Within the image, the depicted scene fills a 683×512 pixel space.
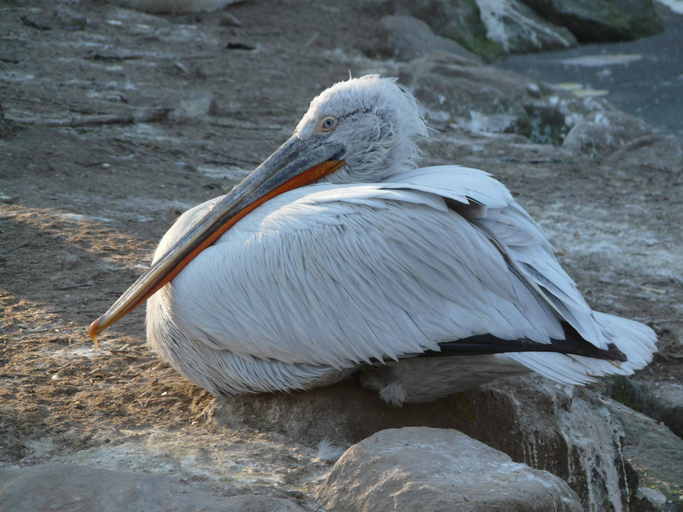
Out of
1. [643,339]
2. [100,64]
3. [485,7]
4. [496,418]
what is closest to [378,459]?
[496,418]

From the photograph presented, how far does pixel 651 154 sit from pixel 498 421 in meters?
5.39

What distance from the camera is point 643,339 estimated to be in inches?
127

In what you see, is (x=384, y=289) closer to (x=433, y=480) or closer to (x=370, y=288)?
(x=370, y=288)

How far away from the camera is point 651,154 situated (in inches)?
312

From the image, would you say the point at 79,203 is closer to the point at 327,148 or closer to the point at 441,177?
the point at 327,148

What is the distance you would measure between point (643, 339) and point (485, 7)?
11392 mm

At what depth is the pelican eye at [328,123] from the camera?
3.60m

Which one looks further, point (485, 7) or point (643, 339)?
point (485, 7)

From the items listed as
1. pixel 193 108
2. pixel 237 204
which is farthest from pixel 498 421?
pixel 193 108

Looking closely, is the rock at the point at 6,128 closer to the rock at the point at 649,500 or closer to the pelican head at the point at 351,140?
the pelican head at the point at 351,140

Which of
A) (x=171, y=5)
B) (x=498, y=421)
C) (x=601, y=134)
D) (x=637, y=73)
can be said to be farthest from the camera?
(x=637, y=73)

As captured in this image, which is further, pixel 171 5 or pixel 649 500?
pixel 171 5

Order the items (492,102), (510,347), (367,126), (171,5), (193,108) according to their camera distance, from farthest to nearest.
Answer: (171,5) → (492,102) → (193,108) → (367,126) → (510,347)

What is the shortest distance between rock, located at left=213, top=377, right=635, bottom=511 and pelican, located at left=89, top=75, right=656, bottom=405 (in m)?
0.07
